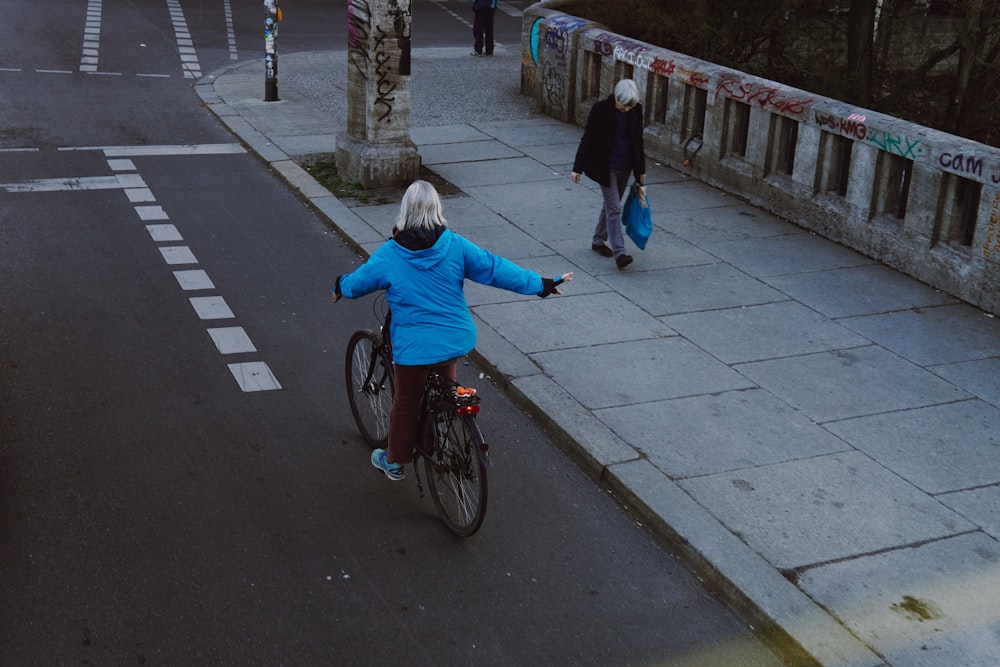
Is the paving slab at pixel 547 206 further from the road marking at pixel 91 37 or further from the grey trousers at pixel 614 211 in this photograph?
the road marking at pixel 91 37

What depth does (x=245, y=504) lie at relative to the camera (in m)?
6.22

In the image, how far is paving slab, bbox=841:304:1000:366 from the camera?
27.7 ft

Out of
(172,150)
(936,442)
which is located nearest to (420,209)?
(936,442)

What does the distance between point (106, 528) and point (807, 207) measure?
7.74m

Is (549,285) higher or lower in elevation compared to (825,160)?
higher

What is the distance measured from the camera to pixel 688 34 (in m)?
16.8

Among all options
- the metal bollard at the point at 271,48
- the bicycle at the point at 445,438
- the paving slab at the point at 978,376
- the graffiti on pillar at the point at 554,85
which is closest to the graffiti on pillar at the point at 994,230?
the paving slab at the point at 978,376

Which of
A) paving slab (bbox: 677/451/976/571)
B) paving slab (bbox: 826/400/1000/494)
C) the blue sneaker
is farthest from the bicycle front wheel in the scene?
paving slab (bbox: 826/400/1000/494)

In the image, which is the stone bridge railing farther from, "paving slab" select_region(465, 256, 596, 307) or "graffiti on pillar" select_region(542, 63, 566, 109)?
"paving slab" select_region(465, 256, 596, 307)

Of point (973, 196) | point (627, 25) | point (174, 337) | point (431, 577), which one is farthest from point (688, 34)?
point (431, 577)

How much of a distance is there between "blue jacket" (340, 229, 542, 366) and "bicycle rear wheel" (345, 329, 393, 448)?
700mm

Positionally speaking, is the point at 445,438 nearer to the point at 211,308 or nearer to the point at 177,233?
the point at 211,308

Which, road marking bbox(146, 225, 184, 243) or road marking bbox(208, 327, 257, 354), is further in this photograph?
road marking bbox(146, 225, 184, 243)

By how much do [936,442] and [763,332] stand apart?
1.97 m
